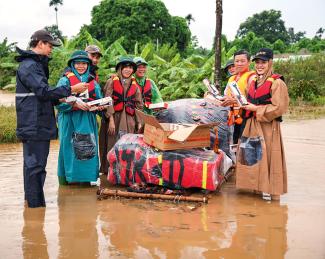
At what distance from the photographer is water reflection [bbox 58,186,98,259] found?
4.15m

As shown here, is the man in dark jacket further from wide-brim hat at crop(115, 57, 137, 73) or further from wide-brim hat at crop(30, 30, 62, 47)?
wide-brim hat at crop(115, 57, 137, 73)

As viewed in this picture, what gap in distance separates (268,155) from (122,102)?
6.61 ft

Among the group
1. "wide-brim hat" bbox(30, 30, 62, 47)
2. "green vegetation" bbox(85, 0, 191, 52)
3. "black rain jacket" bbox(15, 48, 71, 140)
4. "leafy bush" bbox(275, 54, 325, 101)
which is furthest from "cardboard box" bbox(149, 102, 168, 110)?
"green vegetation" bbox(85, 0, 191, 52)

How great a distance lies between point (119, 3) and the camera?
38438 millimetres

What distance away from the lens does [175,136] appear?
18.5ft

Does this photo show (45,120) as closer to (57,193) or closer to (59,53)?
(57,193)

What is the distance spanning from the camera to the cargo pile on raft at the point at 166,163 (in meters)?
5.68

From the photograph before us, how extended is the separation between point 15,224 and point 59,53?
51.9 feet

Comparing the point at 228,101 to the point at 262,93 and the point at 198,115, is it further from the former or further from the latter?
the point at 198,115

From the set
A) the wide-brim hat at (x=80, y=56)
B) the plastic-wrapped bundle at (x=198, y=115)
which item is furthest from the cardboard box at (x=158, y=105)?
the wide-brim hat at (x=80, y=56)

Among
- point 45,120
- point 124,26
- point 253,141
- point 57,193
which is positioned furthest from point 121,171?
point 124,26

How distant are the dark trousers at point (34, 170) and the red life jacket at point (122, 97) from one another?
4.83 feet

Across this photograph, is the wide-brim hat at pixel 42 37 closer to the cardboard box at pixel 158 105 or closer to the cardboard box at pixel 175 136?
the cardboard box at pixel 175 136

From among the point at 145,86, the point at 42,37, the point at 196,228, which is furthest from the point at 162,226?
the point at 145,86
